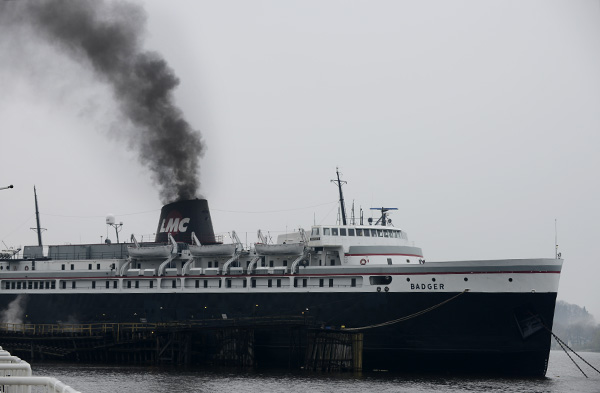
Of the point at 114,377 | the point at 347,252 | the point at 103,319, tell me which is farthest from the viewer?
the point at 103,319

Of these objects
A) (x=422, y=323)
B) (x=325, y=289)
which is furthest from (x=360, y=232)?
(x=422, y=323)

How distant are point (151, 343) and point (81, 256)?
10191mm

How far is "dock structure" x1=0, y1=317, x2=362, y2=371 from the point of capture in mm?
49594

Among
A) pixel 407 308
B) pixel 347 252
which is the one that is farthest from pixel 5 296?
pixel 407 308

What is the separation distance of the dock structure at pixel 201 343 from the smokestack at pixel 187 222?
6763mm

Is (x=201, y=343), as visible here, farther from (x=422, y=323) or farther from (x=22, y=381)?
(x=22, y=381)

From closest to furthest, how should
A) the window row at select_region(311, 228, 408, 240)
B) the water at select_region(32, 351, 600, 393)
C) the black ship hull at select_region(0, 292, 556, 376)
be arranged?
the water at select_region(32, 351, 600, 393) → the black ship hull at select_region(0, 292, 556, 376) → the window row at select_region(311, 228, 408, 240)

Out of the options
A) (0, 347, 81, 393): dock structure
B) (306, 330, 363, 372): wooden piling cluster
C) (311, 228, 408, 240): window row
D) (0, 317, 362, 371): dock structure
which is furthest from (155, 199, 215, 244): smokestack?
(0, 347, 81, 393): dock structure

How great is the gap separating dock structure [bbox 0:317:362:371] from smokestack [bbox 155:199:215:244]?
676 centimetres

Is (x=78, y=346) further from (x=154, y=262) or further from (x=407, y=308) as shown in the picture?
(x=407, y=308)

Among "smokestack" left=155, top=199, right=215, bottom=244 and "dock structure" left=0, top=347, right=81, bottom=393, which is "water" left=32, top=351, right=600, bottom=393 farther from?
"dock structure" left=0, top=347, right=81, bottom=393

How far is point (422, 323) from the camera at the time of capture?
160 feet

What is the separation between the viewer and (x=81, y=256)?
198ft

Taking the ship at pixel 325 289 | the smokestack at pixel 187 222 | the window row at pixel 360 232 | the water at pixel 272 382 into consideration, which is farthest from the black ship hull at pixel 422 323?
the smokestack at pixel 187 222
